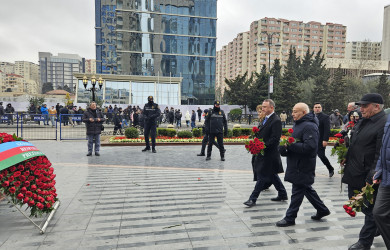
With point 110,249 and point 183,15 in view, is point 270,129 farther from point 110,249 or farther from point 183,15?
point 183,15

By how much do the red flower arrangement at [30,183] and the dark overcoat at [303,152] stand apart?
356cm

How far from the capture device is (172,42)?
55.0 meters

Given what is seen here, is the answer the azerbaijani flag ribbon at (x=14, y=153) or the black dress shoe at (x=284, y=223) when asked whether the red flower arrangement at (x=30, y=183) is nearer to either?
the azerbaijani flag ribbon at (x=14, y=153)

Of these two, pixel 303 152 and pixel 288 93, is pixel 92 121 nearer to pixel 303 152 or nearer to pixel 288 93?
pixel 303 152

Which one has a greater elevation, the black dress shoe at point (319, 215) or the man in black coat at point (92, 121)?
the man in black coat at point (92, 121)

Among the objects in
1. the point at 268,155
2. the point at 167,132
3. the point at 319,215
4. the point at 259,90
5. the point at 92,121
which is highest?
the point at 259,90

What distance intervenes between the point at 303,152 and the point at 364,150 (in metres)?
0.77

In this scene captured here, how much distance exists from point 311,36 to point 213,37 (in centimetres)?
9978

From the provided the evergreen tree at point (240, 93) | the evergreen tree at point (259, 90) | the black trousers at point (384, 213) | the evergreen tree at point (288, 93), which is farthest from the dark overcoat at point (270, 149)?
the evergreen tree at point (240, 93)

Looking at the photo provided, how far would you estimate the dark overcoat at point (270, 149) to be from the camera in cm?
503

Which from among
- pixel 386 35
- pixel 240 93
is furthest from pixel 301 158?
pixel 386 35

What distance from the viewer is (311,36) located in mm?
136500

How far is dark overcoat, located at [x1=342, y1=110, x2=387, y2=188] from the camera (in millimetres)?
3487

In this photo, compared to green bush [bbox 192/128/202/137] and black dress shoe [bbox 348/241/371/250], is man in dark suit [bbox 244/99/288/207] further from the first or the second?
green bush [bbox 192/128/202/137]
